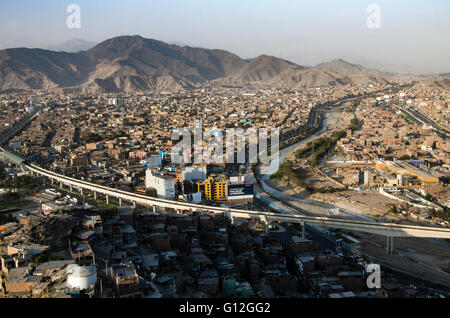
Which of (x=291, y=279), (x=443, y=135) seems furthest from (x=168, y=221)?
(x=443, y=135)

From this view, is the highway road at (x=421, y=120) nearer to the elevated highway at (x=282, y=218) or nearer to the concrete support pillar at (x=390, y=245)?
the elevated highway at (x=282, y=218)

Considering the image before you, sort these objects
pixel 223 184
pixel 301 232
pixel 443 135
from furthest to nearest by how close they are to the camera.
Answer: pixel 443 135, pixel 223 184, pixel 301 232

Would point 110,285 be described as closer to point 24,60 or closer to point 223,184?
point 223,184

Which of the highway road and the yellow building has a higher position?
the highway road

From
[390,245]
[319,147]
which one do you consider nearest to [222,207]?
[390,245]

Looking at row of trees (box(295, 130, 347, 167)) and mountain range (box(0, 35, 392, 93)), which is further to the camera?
mountain range (box(0, 35, 392, 93))

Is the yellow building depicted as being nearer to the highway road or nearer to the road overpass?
the road overpass

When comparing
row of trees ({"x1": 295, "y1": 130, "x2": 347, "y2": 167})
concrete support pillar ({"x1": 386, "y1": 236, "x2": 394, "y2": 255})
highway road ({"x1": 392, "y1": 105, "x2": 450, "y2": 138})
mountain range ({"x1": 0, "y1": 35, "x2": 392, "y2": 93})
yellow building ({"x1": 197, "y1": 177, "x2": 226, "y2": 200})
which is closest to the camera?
concrete support pillar ({"x1": 386, "y1": 236, "x2": 394, "y2": 255})

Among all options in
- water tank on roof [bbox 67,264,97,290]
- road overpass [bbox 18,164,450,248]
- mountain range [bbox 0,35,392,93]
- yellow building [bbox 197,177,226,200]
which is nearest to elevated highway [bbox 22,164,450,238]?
road overpass [bbox 18,164,450,248]

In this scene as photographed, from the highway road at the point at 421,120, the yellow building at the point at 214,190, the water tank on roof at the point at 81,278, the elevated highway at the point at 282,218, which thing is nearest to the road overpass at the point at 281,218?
the elevated highway at the point at 282,218
